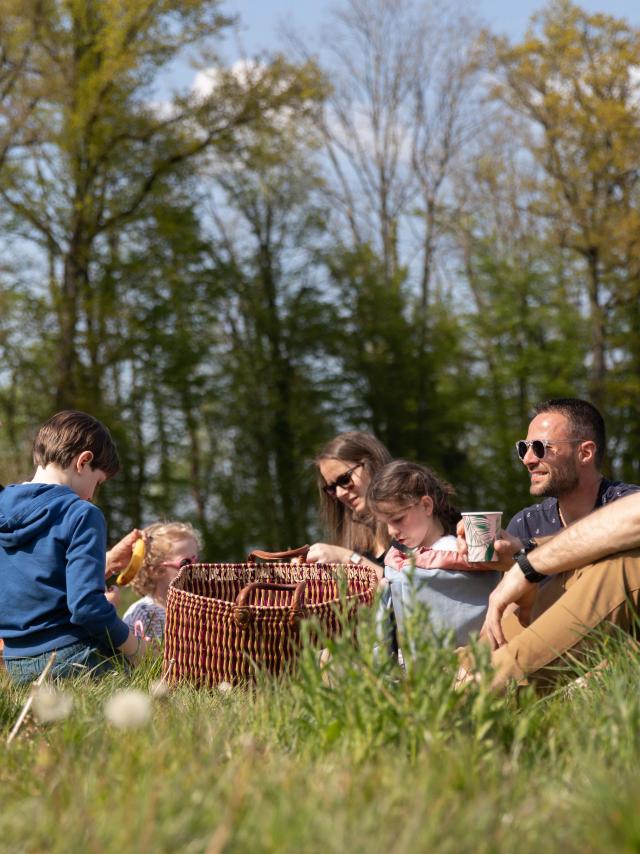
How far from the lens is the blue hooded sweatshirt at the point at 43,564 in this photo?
165 inches

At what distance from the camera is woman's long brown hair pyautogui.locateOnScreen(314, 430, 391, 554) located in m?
5.84

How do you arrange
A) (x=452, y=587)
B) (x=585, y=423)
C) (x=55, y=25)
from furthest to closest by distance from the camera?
(x=55, y=25)
(x=585, y=423)
(x=452, y=587)

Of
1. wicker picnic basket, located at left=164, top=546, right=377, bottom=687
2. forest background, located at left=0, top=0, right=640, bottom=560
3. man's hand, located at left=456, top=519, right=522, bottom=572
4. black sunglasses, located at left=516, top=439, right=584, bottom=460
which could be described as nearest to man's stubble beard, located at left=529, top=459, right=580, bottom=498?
black sunglasses, located at left=516, top=439, right=584, bottom=460

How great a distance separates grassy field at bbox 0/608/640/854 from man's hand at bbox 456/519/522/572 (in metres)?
0.92

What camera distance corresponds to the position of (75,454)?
4418 millimetres

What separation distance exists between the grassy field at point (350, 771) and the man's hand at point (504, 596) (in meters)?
0.56

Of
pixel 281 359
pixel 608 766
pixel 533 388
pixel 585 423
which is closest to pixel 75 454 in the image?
pixel 585 423

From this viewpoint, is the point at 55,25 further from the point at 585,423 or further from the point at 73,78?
the point at 585,423

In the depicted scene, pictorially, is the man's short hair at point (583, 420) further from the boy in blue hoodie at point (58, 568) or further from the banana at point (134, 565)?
the boy in blue hoodie at point (58, 568)

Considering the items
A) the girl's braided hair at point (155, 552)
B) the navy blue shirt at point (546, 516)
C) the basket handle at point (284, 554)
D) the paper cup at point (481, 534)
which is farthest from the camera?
the girl's braided hair at point (155, 552)

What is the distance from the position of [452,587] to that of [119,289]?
63.5ft

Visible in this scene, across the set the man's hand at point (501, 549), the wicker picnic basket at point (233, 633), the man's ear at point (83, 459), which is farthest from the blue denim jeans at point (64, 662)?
the man's hand at point (501, 549)

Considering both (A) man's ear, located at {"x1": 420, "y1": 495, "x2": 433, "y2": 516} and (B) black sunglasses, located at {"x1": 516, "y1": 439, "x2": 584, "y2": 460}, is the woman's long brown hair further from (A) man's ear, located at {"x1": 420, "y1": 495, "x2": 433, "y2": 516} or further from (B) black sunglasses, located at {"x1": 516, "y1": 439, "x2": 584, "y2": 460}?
(A) man's ear, located at {"x1": 420, "y1": 495, "x2": 433, "y2": 516}

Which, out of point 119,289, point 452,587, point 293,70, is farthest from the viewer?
point 119,289
